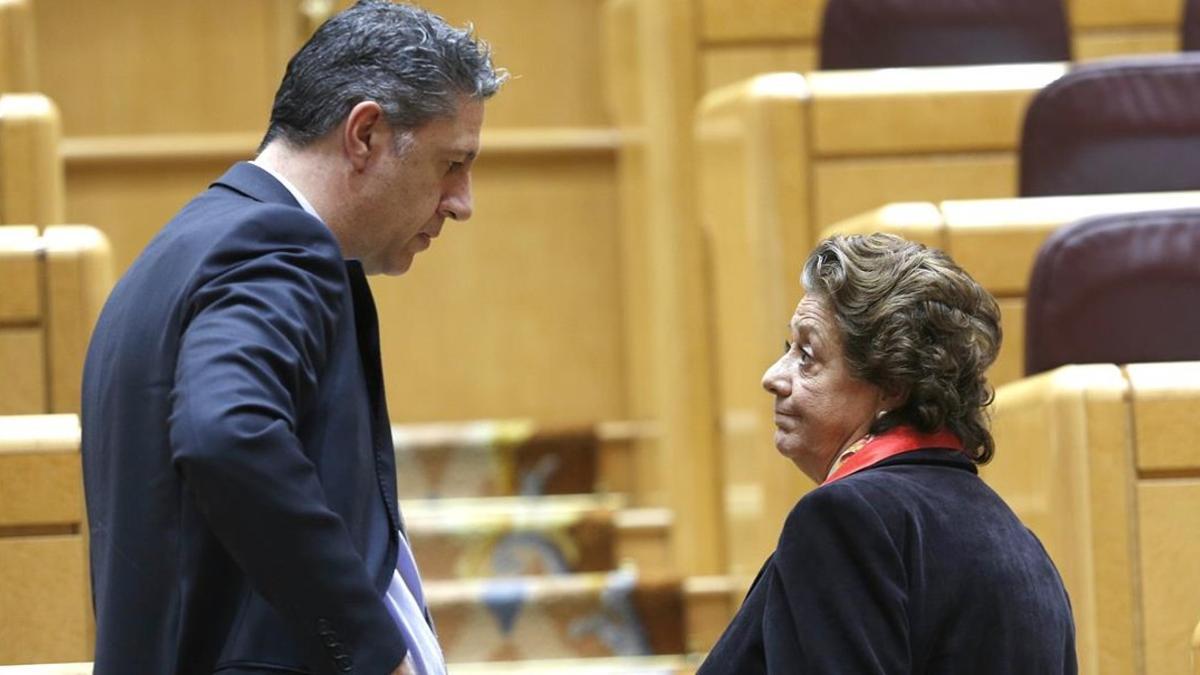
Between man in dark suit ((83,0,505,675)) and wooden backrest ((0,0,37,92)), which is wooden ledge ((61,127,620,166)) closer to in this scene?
wooden backrest ((0,0,37,92))

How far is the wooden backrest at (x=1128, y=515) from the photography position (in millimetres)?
679

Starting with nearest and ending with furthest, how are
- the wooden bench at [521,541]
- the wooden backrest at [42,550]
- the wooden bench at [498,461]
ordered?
the wooden backrest at [42,550] → the wooden bench at [521,541] → the wooden bench at [498,461]

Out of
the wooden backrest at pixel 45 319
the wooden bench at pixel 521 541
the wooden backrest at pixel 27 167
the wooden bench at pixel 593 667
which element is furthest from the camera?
the wooden bench at pixel 521 541

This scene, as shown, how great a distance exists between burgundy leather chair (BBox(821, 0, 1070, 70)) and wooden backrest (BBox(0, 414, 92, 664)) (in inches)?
19.2

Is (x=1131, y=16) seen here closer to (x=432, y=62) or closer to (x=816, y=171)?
(x=816, y=171)

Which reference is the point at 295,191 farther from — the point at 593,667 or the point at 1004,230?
the point at 593,667

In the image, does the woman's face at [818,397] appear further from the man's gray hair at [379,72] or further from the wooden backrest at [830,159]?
the wooden backrest at [830,159]

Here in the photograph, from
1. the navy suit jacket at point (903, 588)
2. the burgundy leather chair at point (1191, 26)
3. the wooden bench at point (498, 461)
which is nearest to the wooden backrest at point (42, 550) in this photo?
the navy suit jacket at point (903, 588)

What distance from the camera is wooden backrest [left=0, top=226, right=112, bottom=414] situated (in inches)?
30.5

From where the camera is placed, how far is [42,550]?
0.67 metres

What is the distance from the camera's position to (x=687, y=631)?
1.04 meters

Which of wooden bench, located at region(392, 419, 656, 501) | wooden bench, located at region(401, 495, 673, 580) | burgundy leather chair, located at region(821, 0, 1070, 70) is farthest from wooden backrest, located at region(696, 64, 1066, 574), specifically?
wooden bench, located at region(392, 419, 656, 501)

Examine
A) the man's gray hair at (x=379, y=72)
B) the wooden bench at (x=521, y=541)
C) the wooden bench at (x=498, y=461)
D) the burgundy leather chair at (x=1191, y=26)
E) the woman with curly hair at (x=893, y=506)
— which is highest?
the burgundy leather chair at (x=1191, y=26)

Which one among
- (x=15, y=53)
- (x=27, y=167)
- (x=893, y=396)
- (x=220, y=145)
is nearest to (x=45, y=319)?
(x=27, y=167)
